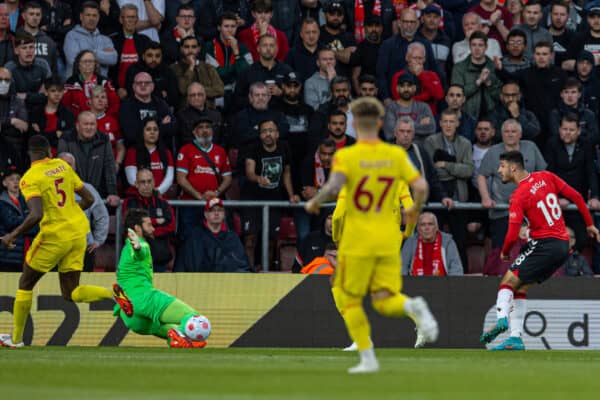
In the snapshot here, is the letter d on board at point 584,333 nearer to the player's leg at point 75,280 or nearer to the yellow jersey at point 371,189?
the player's leg at point 75,280

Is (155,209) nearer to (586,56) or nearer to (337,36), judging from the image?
(337,36)

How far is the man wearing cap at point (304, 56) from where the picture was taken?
19.7 m

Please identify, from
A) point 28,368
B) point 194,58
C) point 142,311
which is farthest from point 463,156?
point 28,368

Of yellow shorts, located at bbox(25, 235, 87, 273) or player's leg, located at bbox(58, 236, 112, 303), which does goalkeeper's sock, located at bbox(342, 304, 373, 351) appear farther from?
yellow shorts, located at bbox(25, 235, 87, 273)

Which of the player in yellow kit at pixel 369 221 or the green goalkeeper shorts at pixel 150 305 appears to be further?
the green goalkeeper shorts at pixel 150 305

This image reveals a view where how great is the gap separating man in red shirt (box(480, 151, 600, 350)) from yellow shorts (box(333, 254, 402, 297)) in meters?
5.31

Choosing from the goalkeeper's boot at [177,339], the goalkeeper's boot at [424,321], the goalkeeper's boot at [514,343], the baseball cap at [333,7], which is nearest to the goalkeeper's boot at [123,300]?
the goalkeeper's boot at [177,339]

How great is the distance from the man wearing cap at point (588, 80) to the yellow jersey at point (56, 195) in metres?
9.15

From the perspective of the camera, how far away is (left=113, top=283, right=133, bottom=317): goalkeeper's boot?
14742mm

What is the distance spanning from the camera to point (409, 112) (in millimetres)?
18609

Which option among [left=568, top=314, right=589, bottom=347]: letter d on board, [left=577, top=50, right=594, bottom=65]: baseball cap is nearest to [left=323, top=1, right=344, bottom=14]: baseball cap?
[left=577, top=50, right=594, bottom=65]: baseball cap

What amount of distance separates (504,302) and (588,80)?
6476mm

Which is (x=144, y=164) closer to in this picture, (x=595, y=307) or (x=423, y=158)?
(x=423, y=158)

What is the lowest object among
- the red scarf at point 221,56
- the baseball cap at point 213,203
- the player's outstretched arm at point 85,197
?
the baseball cap at point 213,203
